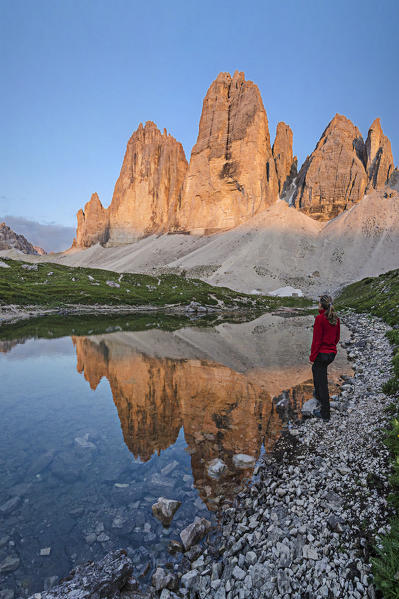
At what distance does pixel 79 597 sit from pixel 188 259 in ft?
405

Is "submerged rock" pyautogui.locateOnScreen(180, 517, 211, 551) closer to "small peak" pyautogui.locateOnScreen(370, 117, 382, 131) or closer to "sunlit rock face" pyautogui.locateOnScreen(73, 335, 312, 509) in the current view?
"sunlit rock face" pyautogui.locateOnScreen(73, 335, 312, 509)

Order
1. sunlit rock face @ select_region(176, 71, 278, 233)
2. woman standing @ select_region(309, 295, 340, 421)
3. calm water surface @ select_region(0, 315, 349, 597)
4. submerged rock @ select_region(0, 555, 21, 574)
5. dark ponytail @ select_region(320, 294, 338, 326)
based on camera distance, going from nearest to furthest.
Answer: submerged rock @ select_region(0, 555, 21, 574)
calm water surface @ select_region(0, 315, 349, 597)
dark ponytail @ select_region(320, 294, 338, 326)
woman standing @ select_region(309, 295, 340, 421)
sunlit rock face @ select_region(176, 71, 278, 233)

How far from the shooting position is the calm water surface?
17.7 ft

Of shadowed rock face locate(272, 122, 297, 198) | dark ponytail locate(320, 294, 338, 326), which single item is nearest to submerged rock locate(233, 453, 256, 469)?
dark ponytail locate(320, 294, 338, 326)

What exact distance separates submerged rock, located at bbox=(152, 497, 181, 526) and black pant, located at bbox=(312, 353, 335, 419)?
5.61m

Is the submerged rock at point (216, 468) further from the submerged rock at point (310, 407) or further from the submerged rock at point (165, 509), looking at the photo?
the submerged rock at point (310, 407)

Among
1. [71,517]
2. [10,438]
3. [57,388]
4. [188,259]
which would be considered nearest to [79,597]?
[71,517]

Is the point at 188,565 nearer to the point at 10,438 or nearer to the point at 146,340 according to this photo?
the point at 10,438

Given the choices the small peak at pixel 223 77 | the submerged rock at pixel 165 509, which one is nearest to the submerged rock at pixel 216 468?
the submerged rock at pixel 165 509

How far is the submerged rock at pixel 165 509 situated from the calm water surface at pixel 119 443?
12 centimetres

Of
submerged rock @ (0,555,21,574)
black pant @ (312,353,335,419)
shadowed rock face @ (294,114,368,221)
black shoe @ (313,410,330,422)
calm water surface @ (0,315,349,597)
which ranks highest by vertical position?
shadowed rock face @ (294,114,368,221)

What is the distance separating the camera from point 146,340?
27.2 metres

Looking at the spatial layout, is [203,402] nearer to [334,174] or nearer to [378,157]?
[334,174]

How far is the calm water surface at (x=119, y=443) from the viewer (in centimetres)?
539
